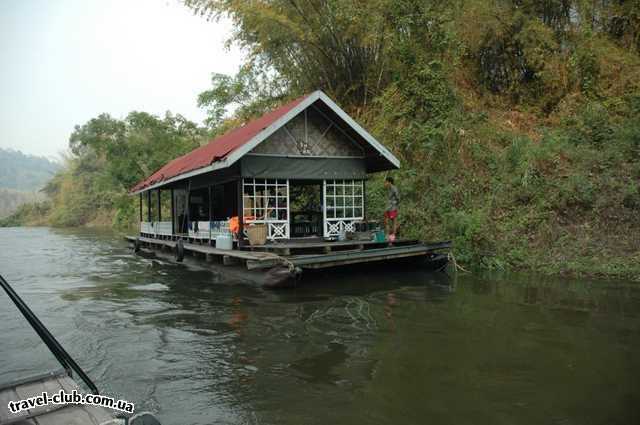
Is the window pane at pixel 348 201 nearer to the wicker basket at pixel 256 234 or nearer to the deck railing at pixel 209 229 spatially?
the wicker basket at pixel 256 234

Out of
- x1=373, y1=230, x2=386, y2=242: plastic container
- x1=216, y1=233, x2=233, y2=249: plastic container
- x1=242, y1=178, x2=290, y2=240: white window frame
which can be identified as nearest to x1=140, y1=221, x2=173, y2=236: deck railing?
x1=216, y1=233, x2=233, y2=249: plastic container

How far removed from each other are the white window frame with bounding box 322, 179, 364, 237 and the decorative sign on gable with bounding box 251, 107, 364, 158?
0.86m

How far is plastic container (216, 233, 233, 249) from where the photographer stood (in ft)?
38.2

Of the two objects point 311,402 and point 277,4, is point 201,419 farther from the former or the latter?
point 277,4

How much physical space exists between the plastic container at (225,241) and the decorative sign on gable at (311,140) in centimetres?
218

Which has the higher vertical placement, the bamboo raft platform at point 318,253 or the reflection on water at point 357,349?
the bamboo raft platform at point 318,253

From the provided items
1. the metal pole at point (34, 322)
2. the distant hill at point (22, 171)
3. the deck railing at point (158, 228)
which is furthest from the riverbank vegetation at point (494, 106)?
the distant hill at point (22, 171)

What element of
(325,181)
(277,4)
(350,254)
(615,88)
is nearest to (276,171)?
(325,181)

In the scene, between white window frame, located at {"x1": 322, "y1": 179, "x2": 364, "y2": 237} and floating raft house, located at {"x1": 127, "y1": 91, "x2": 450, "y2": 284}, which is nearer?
floating raft house, located at {"x1": 127, "y1": 91, "x2": 450, "y2": 284}

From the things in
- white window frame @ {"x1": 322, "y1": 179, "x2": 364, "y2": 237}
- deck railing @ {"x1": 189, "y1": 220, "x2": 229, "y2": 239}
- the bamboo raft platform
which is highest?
white window frame @ {"x1": 322, "y1": 179, "x2": 364, "y2": 237}

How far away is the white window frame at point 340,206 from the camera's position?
13070 mm

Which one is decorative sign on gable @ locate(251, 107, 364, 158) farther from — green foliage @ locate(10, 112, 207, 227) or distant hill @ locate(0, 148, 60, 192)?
distant hill @ locate(0, 148, 60, 192)

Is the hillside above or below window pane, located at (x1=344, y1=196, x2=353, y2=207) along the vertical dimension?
above

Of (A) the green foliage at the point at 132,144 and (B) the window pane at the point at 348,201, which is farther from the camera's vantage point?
(A) the green foliage at the point at 132,144
